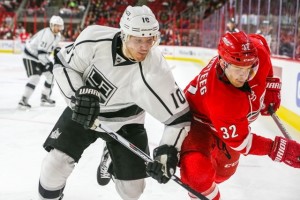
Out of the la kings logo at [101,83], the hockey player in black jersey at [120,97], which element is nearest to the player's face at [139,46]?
the hockey player in black jersey at [120,97]

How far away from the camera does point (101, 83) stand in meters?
2.05

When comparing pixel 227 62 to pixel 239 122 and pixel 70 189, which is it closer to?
pixel 239 122

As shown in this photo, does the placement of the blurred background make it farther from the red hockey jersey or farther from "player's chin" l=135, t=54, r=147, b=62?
"player's chin" l=135, t=54, r=147, b=62

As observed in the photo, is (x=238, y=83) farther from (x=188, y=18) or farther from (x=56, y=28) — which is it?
(x=188, y=18)

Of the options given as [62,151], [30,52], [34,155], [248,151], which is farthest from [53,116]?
[248,151]

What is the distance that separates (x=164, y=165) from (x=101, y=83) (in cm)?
48

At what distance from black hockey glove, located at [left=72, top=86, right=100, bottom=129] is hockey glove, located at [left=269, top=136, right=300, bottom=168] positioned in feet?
2.56

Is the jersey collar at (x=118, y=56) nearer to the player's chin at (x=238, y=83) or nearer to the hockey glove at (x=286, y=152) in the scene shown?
the player's chin at (x=238, y=83)

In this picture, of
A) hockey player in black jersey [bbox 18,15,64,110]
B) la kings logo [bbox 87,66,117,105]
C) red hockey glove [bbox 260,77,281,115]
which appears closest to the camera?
la kings logo [bbox 87,66,117,105]

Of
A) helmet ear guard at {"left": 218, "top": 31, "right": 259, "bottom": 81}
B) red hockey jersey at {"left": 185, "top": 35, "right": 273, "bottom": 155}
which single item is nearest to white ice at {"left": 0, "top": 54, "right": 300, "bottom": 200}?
red hockey jersey at {"left": 185, "top": 35, "right": 273, "bottom": 155}

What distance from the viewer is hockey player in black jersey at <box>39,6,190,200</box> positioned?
188 centimetres

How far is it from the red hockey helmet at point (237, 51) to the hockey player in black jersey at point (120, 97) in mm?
269

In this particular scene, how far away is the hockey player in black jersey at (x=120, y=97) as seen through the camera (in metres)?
1.88

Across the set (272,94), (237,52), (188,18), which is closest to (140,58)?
(237,52)
